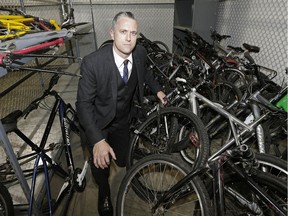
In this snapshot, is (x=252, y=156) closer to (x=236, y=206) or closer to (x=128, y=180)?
(x=236, y=206)

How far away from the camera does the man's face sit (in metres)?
1.65

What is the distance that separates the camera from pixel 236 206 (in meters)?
1.46

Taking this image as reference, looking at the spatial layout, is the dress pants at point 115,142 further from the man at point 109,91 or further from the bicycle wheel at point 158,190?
the bicycle wheel at point 158,190

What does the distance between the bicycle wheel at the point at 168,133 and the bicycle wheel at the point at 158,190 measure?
0.84 feet

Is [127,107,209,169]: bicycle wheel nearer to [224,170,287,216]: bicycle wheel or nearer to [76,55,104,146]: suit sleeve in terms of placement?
[224,170,287,216]: bicycle wheel

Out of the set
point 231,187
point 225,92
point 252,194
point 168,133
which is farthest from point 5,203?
point 225,92

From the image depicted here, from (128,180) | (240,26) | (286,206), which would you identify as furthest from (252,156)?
(240,26)

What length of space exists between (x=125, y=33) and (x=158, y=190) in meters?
1.65

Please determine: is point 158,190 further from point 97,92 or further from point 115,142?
point 97,92

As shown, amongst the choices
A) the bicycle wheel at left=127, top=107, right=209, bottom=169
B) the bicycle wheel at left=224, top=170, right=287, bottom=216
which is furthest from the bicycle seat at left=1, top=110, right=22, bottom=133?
the bicycle wheel at left=224, top=170, right=287, bottom=216

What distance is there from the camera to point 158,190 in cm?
220

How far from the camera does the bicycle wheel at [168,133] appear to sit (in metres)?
1.79

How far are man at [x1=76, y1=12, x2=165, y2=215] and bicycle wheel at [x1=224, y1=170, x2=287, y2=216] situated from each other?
0.86 m

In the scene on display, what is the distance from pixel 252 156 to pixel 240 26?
3.67m
